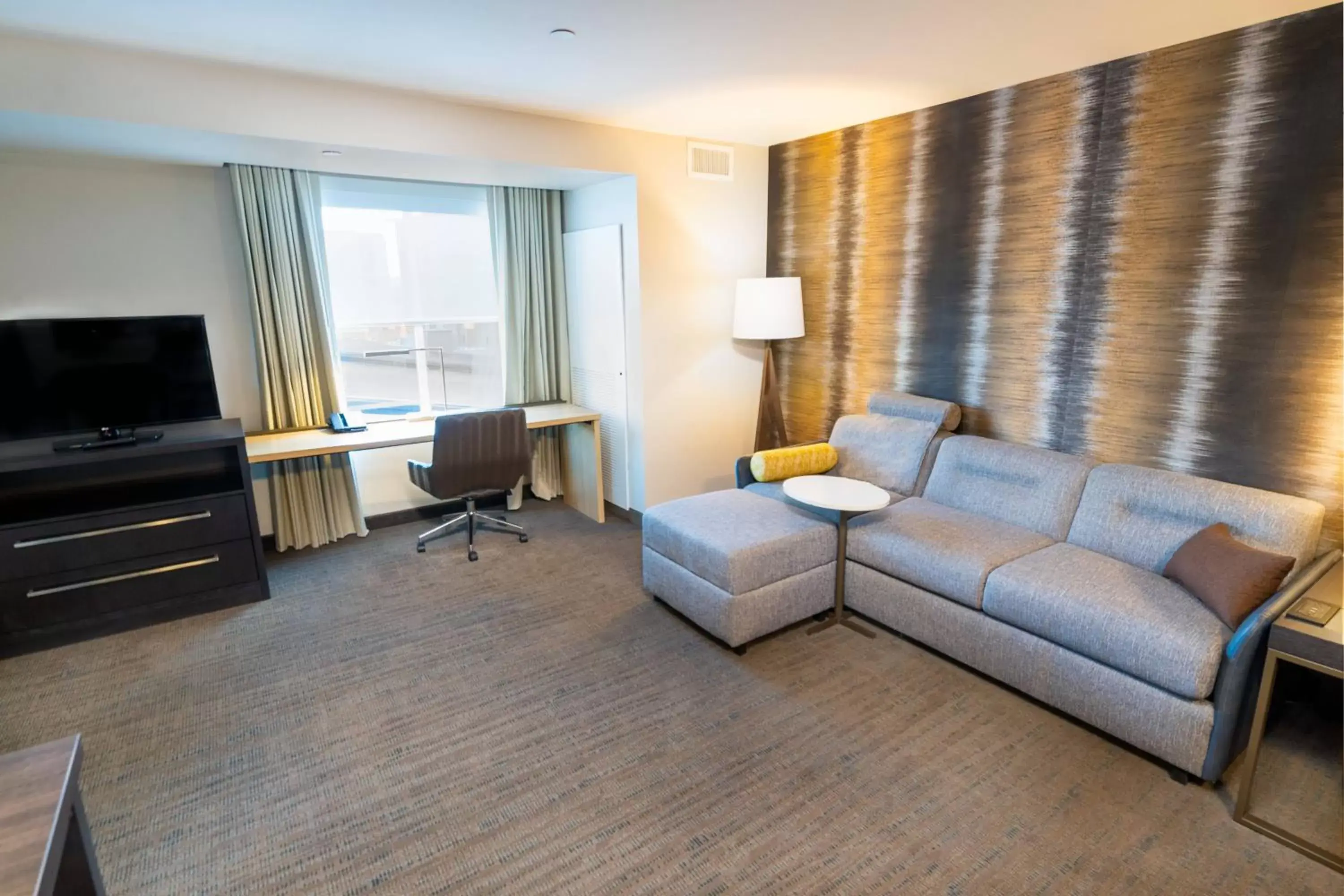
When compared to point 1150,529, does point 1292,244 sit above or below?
above

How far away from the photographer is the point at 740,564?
265 centimetres

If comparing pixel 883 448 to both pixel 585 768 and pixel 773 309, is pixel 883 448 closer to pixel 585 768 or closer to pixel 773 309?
pixel 773 309

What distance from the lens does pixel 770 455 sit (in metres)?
3.37

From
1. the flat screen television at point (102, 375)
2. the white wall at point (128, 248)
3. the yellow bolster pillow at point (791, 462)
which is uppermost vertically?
the white wall at point (128, 248)

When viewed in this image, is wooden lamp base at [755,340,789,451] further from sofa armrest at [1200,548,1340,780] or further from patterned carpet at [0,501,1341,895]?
sofa armrest at [1200,548,1340,780]

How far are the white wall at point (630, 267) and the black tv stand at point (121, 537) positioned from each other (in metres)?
2.10

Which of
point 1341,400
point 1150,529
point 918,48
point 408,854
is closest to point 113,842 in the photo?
point 408,854

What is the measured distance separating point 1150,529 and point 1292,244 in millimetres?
1105

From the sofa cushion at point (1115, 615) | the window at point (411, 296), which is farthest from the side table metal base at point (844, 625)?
the window at point (411, 296)

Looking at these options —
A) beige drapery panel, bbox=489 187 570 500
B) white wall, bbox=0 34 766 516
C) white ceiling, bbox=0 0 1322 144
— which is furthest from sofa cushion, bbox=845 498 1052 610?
beige drapery panel, bbox=489 187 570 500

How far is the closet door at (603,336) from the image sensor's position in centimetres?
406

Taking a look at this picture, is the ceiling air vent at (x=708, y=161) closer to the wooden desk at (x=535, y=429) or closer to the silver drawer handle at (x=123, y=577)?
the wooden desk at (x=535, y=429)

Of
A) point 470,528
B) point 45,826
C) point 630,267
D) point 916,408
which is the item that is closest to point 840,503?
point 916,408

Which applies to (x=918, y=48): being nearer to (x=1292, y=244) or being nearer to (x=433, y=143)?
(x=1292, y=244)
